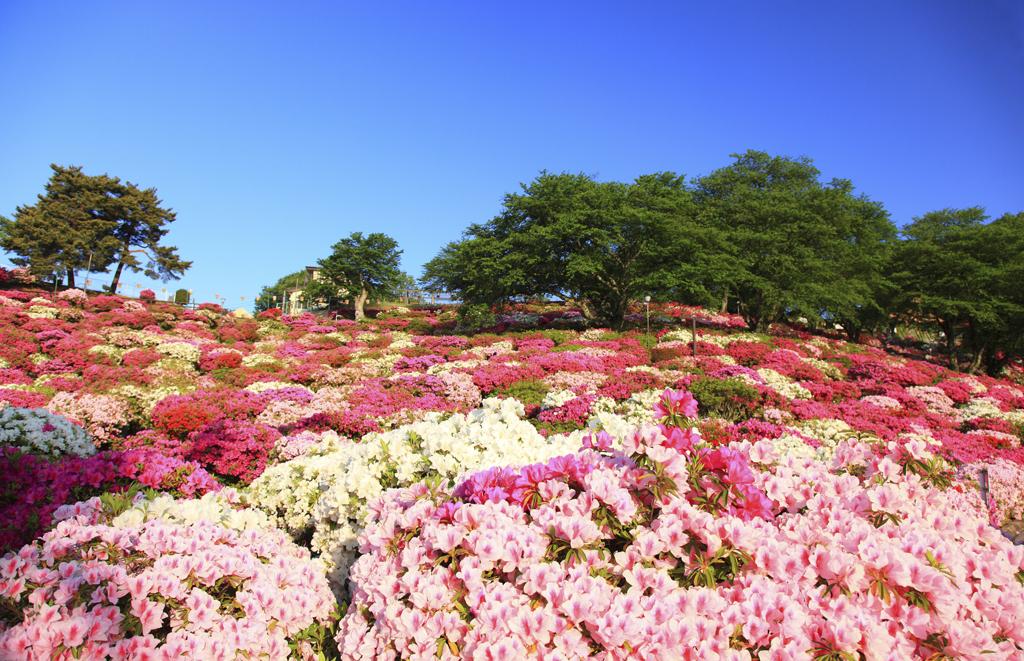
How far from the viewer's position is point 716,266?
1014 inches

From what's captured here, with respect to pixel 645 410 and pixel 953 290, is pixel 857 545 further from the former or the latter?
pixel 953 290

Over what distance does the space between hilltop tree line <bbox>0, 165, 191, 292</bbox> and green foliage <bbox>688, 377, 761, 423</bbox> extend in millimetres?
42959

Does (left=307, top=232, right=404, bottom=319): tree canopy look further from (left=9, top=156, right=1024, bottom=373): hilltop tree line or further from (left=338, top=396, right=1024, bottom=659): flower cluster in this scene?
(left=338, top=396, right=1024, bottom=659): flower cluster

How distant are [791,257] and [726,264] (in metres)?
4.64

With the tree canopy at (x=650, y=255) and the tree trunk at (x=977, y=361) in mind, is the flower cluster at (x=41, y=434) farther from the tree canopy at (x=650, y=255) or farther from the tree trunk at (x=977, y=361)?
the tree trunk at (x=977, y=361)

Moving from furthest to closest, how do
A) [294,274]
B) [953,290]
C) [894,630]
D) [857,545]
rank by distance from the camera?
[294,274] → [953,290] → [857,545] → [894,630]

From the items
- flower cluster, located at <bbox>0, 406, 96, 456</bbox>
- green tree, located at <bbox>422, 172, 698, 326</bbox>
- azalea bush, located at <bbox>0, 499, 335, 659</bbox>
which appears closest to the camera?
azalea bush, located at <bbox>0, 499, 335, 659</bbox>

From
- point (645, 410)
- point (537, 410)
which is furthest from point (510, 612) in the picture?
point (537, 410)

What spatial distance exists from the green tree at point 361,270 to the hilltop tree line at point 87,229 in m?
14.6

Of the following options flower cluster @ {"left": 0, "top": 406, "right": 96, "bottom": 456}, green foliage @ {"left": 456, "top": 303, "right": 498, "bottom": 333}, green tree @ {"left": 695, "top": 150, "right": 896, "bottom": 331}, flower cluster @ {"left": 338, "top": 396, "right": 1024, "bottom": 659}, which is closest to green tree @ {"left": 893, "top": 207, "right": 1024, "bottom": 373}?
green tree @ {"left": 695, "top": 150, "right": 896, "bottom": 331}

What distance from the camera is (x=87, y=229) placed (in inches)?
1566

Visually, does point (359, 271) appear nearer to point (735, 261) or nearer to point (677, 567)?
point (735, 261)

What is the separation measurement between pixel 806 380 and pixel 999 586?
45.2ft

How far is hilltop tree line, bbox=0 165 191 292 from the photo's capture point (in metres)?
37.1
